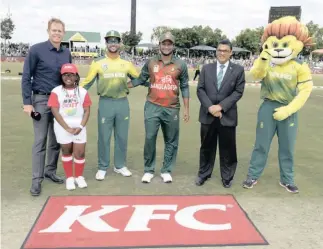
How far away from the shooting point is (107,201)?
406 cm

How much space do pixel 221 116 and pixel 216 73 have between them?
540mm

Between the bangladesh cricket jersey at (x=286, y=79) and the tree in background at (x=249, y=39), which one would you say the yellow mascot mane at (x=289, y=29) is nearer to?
the bangladesh cricket jersey at (x=286, y=79)

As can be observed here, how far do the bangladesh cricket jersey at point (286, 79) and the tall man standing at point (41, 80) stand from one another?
2542 millimetres

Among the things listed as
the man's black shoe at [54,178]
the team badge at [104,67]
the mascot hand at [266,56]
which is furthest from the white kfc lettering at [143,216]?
the mascot hand at [266,56]

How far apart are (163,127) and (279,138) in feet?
4.91

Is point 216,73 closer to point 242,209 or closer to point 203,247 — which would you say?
point 242,209

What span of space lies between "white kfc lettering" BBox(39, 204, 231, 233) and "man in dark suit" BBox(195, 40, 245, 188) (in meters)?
0.91

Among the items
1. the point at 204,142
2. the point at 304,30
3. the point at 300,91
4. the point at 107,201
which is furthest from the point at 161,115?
the point at 304,30

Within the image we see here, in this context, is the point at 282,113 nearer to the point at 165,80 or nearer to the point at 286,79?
the point at 286,79

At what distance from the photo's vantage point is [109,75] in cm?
473

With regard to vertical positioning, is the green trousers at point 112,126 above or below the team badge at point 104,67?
below

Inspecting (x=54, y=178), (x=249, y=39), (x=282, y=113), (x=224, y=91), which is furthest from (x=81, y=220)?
(x=249, y=39)

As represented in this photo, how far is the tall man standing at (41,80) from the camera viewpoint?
4238mm

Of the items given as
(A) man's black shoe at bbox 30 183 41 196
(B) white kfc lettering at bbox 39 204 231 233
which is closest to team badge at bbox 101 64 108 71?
(A) man's black shoe at bbox 30 183 41 196
